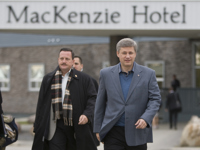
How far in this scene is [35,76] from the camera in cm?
2930

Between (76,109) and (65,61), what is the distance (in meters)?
0.67

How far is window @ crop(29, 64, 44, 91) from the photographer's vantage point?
29.0 meters

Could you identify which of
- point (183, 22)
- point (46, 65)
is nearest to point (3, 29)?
point (183, 22)

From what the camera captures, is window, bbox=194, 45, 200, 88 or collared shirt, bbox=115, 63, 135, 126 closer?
collared shirt, bbox=115, 63, 135, 126

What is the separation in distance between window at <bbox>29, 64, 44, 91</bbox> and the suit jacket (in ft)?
78.4

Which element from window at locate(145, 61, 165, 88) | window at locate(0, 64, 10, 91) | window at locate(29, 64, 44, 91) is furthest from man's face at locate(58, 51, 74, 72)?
window at locate(0, 64, 10, 91)

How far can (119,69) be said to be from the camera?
17.4ft

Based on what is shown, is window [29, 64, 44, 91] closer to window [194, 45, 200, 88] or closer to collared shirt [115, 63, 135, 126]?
window [194, 45, 200, 88]

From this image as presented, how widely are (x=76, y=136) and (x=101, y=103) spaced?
48.1 inches

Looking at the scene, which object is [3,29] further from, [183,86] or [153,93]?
[153,93]

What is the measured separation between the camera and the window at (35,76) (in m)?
29.0

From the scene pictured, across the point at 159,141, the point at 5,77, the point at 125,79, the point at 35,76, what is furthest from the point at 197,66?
the point at 125,79

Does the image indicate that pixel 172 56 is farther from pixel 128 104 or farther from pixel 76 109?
pixel 128 104

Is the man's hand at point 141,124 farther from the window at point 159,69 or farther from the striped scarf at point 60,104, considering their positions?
the window at point 159,69
